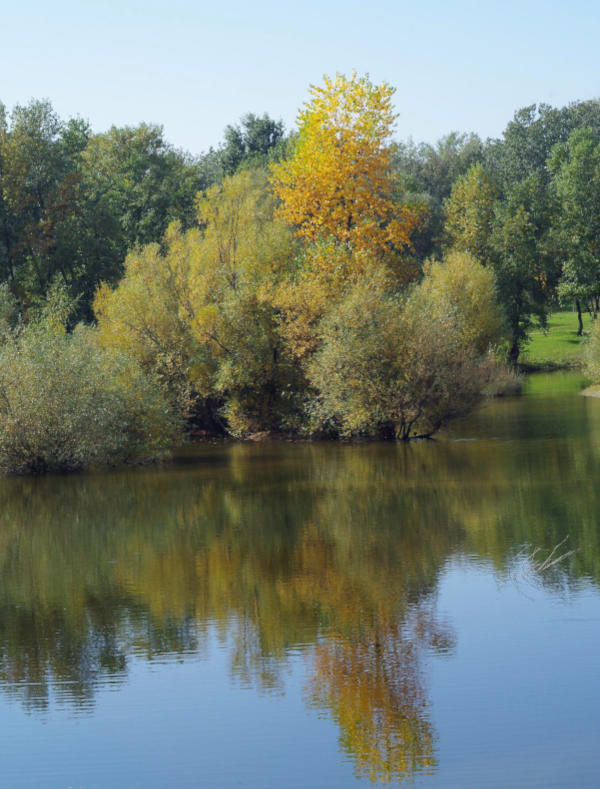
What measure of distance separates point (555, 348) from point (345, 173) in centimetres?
3920

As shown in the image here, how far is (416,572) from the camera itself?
58.7 ft

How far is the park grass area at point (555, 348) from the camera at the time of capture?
246 feet

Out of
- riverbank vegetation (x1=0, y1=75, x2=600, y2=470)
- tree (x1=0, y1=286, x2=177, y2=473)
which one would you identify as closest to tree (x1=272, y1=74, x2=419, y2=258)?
riverbank vegetation (x1=0, y1=75, x2=600, y2=470)

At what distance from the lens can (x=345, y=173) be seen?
44562 millimetres

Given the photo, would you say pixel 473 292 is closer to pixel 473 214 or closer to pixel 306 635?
pixel 473 214

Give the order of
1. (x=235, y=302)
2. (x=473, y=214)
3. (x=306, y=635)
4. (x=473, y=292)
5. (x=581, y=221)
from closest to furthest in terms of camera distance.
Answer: (x=306, y=635)
(x=235, y=302)
(x=473, y=292)
(x=581, y=221)
(x=473, y=214)

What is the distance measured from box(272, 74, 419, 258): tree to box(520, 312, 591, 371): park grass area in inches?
1137

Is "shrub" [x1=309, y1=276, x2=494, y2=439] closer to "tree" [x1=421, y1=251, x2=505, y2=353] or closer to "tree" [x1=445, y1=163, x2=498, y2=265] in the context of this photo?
"tree" [x1=421, y1=251, x2=505, y2=353]

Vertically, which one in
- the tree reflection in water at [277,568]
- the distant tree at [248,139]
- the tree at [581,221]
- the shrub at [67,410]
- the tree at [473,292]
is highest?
the distant tree at [248,139]

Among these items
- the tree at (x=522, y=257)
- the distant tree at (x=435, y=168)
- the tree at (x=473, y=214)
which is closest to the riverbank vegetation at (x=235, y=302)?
the tree at (x=522, y=257)

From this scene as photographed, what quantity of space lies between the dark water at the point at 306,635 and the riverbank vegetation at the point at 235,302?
674 cm

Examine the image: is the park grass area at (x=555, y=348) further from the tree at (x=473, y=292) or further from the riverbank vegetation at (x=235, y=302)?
the tree at (x=473, y=292)

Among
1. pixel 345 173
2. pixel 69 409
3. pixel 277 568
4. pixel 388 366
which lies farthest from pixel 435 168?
pixel 277 568

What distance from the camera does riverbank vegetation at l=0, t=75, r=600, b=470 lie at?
34.6 metres
